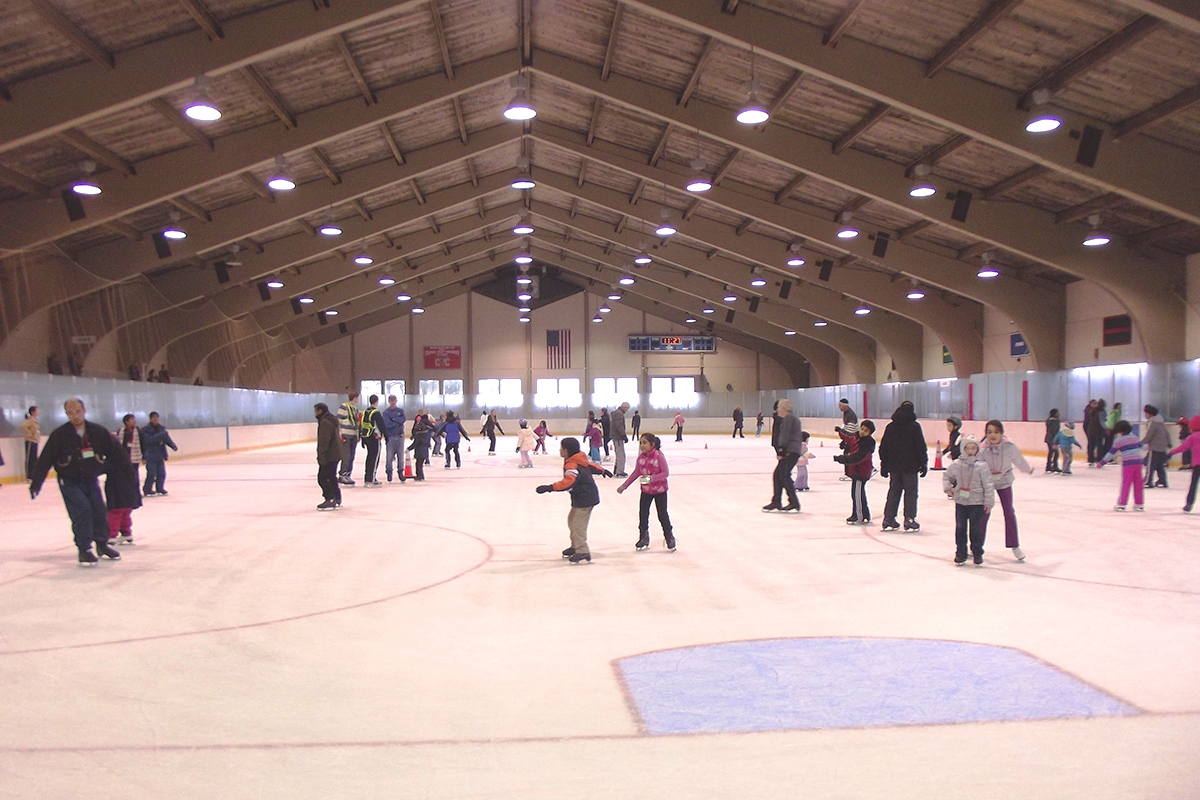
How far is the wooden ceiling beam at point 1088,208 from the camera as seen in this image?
18906 mm

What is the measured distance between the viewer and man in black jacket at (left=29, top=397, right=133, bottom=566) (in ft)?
28.7

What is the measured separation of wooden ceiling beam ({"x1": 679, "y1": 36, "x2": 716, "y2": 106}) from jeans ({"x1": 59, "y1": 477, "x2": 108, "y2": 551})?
1120cm

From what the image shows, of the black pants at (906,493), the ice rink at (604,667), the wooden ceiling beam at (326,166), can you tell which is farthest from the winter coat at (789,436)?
the wooden ceiling beam at (326,166)

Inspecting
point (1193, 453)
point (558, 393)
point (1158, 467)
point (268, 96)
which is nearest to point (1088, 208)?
point (1158, 467)

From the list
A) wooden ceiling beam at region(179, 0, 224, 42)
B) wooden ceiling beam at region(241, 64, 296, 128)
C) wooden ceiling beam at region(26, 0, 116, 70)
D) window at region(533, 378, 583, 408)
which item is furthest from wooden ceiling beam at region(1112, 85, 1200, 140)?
window at region(533, 378, 583, 408)

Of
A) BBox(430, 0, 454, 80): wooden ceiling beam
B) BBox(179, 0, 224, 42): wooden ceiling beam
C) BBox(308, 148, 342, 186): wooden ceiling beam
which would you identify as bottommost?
BBox(179, 0, 224, 42): wooden ceiling beam

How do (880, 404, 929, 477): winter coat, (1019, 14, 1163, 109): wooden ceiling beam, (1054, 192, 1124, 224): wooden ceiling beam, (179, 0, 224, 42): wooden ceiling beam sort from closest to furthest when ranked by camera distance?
(880, 404, 929, 477): winter coat → (1019, 14, 1163, 109): wooden ceiling beam → (179, 0, 224, 42): wooden ceiling beam → (1054, 192, 1124, 224): wooden ceiling beam

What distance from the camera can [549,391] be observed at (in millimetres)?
47938

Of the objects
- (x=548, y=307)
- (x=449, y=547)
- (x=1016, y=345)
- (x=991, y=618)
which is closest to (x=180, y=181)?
(x=449, y=547)

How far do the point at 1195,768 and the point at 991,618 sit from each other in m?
2.81

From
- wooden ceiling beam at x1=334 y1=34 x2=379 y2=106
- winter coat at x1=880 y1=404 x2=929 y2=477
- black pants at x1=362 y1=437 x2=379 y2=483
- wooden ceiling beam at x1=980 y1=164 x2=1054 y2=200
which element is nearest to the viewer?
winter coat at x1=880 y1=404 x2=929 y2=477

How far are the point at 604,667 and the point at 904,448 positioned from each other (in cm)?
650

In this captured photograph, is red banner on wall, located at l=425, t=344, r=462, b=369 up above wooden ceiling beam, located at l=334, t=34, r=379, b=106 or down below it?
below

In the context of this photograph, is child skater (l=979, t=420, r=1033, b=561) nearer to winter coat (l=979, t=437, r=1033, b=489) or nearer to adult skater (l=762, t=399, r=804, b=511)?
Result: winter coat (l=979, t=437, r=1033, b=489)
